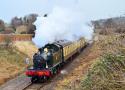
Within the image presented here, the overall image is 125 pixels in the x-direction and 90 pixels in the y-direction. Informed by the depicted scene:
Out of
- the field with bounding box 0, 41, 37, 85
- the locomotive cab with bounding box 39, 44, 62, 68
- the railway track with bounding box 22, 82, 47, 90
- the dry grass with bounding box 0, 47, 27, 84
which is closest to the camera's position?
the railway track with bounding box 22, 82, 47, 90

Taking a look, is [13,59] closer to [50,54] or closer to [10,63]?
[10,63]

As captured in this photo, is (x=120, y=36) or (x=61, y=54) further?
(x=61, y=54)

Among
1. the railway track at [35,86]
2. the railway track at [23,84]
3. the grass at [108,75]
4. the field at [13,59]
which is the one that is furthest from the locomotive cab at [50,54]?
the grass at [108,75]

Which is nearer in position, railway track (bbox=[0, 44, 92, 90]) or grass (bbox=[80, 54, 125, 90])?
grass (bbox=[80, 54, 125, 90])

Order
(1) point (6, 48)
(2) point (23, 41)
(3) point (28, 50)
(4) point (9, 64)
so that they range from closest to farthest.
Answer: (4) point (9, 64), (1) point (6, 48), (3) point (28, 50), (2) point (23, 41)

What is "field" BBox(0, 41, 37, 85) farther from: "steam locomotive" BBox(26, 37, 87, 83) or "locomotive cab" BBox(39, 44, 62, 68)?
"locomotive cab" BBox(39, 44, 62, 68)

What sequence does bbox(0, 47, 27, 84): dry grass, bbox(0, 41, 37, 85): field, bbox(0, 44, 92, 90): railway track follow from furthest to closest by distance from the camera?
bbox(0, 41, 37, 85): field < bbox(0, 47, 27, 84): dry grass < bbox(0, 44, 92, 90): railway track

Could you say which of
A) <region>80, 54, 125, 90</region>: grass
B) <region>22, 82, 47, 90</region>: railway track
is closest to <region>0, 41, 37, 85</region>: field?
<region>22, 82, 47, 90</region>: railway track

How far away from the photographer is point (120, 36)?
43.9 feet

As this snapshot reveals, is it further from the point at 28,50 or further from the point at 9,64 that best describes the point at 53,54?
the point at 28,50

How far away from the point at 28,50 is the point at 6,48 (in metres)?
4.74

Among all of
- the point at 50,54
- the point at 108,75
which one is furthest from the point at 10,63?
the point at 108,75

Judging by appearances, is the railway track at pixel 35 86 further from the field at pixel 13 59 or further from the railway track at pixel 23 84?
the field at pixel 13 59

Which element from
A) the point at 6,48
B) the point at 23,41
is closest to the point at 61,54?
the point at 6,48
